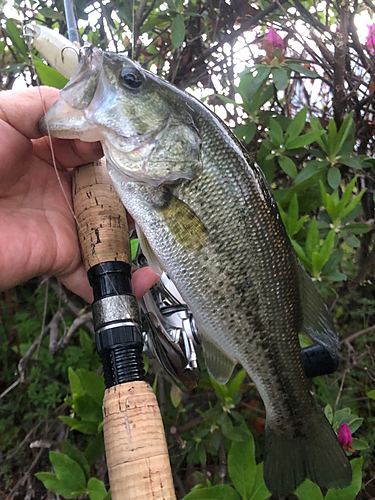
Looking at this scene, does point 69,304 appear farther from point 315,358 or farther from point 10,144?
point 315,358

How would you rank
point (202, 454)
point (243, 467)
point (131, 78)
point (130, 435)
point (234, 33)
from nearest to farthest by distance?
point (130, 435)
point (131, 78)
point (243, 467)
point (202, 454)
point (234, 33)

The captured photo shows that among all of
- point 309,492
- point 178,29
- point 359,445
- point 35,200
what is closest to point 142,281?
point 35,200

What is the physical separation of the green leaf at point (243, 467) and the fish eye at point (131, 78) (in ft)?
4.48

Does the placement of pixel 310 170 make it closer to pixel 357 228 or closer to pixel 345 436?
pixel 357 228

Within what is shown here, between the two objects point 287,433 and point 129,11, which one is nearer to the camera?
point 287,433

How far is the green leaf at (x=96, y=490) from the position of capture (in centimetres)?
122

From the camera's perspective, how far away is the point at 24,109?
100cm

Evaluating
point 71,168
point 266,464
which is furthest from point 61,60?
point 266,464

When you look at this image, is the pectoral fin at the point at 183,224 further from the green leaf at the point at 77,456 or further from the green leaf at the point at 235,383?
the green leaf at the point at 77,456

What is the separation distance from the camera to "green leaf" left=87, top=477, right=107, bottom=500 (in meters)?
1.22

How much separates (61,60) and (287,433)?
1343mm

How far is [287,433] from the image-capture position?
3.78 ft

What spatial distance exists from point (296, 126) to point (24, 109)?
1246 mm

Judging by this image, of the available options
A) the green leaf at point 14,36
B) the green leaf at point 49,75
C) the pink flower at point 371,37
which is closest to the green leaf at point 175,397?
the green leaf at point 49,75
